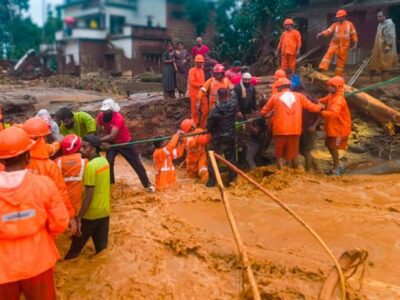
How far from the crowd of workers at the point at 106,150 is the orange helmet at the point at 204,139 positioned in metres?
0.02

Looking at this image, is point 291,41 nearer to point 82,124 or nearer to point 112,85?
point 82,124

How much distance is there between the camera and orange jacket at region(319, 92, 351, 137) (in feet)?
23.4

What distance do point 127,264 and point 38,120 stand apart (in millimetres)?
1798

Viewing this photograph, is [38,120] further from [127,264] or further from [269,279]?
[269,279]

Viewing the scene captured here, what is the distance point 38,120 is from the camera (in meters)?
4.60

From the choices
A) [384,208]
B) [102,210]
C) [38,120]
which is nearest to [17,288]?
[102,210]

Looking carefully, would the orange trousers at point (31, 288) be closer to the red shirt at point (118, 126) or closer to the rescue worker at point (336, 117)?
the red shirt at point (118, 126)

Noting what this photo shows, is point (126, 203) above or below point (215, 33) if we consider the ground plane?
below

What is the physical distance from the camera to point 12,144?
301 centimetres

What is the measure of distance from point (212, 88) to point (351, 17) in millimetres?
8346

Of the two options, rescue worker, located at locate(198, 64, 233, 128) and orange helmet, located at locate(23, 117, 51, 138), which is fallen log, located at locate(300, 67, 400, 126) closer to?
rescue worker, located at locate(198, 64, 233, 128)

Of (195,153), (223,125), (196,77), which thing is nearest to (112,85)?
(196,77)

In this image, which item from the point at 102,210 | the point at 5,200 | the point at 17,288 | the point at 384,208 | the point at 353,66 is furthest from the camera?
the point at 353,66

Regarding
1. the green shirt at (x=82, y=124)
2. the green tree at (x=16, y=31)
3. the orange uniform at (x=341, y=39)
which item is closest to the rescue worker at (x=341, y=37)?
the orange uniform at (x=341, y=39)
